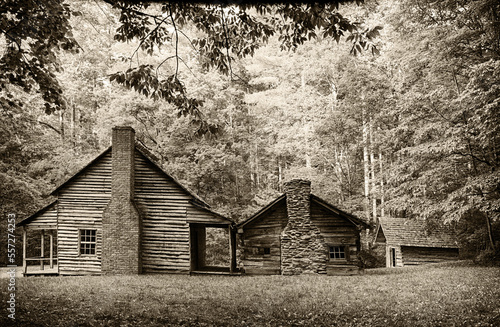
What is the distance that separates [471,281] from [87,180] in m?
19.2

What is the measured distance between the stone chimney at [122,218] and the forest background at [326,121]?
377cm

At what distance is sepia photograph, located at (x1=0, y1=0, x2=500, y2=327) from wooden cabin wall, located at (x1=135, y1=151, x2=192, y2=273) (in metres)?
0.11

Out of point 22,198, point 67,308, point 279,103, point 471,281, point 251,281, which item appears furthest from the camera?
point 279,103

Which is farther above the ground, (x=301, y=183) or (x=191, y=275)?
(x=301, y=183)

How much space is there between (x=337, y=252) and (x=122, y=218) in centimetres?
1177

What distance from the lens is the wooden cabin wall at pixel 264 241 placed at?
20.9 meters

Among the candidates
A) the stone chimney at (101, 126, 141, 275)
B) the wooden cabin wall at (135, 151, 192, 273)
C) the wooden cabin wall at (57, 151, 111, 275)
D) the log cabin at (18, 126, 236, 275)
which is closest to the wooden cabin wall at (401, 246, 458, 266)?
the log cabin at (18, 126, 236, 275)

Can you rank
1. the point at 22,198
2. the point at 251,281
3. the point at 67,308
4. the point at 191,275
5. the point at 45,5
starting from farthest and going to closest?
the point at 22,198 < the point at 191,275 < the point at 251,281 < the point at 67,308 < the point at 45,5

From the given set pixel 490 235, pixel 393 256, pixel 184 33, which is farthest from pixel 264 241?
pixel 184 33

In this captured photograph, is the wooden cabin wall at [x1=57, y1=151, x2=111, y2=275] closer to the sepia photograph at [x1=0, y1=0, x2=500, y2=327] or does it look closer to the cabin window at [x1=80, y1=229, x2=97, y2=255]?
the sepia photograph at [x1=0, y1=0, x2=500, y2=327]

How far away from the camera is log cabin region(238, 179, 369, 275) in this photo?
19.7m

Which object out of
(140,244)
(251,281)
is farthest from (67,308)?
(140,244)

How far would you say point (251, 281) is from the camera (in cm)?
1695

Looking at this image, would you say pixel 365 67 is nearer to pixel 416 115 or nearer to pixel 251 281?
pixel 416 115
